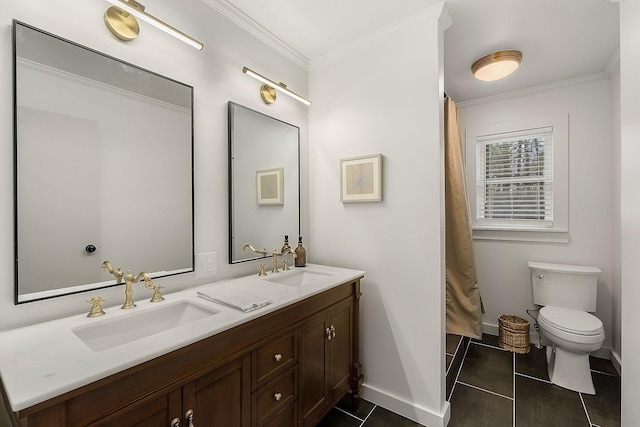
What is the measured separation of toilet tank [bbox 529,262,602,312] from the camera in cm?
238

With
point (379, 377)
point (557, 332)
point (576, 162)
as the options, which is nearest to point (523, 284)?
point (557, 332)

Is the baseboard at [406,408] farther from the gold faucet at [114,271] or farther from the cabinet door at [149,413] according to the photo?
Result: the gold faucet at [114,271]

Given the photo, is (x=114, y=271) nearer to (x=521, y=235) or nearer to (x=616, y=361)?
(x=521, y=235)

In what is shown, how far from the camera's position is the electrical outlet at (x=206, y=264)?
1565mm

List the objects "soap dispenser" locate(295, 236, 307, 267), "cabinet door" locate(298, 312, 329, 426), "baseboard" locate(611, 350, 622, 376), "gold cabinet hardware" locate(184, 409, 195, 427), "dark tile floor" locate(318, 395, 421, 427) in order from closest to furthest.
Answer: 1. "gold cabinet hardware" locate(184, 409, 195, 427)
2. "cabinet door" locate(298, 312, 329, 426)
3. "dark tile floor" locate(318, 395, 421, 427)
4. "soap dispenser" locate(295, 236, 307, 267)
5. "baseboard" locate(611, 350, 622, 376)

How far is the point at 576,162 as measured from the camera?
260 centimetres

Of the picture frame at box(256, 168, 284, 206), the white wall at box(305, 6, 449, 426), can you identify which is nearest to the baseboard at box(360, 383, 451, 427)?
the white wall at box(305, 6, 449, 426)

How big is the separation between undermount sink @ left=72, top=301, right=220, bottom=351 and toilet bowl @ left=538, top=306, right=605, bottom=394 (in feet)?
7.94

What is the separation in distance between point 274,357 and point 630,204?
1.57 meters

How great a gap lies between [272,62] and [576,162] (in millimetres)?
2800

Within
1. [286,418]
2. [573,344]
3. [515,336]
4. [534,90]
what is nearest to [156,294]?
[286,418]

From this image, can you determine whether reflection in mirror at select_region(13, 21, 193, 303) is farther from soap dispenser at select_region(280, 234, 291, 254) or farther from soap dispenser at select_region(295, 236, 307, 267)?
soap dispenser at select_region(295, 236, 307, 267)

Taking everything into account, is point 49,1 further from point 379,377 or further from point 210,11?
point 379,377

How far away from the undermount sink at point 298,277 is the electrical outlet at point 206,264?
0.36 m
